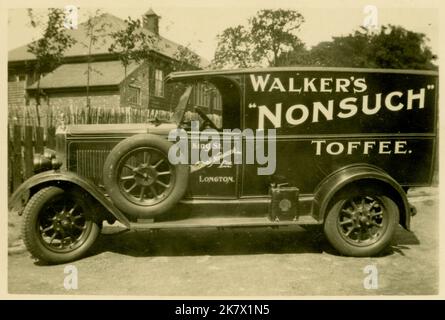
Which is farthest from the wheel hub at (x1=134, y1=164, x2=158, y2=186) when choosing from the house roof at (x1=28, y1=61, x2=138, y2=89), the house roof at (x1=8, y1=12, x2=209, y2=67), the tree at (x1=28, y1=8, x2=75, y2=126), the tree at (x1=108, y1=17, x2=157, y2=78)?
the house roof at (x1=28, y1=61, x2=138, y2=89)

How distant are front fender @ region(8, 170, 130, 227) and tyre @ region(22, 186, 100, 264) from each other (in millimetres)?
97

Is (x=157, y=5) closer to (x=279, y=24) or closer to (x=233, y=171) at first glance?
(x=233, y=171)

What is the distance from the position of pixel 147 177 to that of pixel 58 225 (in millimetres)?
1112

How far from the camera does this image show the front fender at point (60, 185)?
4.41 m

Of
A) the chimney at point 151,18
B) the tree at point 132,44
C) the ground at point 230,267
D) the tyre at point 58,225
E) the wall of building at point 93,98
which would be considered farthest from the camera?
the wall of building at point 93,98

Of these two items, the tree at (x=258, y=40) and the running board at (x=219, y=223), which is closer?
the running board at (x=219, y=223)

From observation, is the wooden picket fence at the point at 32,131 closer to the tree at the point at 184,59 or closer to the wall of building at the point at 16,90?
the wall of building at the point at 16,90

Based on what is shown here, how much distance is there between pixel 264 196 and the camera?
4938mm

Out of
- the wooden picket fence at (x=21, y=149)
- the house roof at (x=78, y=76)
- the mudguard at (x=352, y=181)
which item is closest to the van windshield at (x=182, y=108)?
the mudguard at (x=352, y=181)

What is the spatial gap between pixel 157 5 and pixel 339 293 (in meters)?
3.54

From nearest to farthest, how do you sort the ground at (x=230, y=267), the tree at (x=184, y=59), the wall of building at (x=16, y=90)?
the ground at (x=230, y=267) → the wall of building at (x=16, y=90) → the tree at (x=184, y=59)

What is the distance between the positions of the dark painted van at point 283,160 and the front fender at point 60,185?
0.07 meters

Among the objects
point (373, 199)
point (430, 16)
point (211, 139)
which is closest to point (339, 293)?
point (373, 199)

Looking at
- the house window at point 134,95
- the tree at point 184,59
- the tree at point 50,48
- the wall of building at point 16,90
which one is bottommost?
the wall of building at point 16,90
